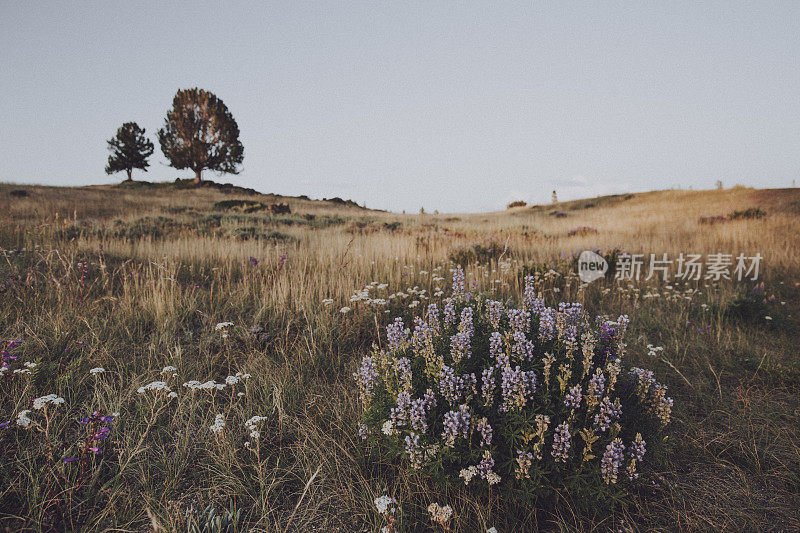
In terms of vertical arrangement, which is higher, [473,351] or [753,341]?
[473,351]

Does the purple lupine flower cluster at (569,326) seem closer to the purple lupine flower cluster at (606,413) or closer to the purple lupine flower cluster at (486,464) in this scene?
the purple lupine flower cluster at (606,413)

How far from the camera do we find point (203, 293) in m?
5.07

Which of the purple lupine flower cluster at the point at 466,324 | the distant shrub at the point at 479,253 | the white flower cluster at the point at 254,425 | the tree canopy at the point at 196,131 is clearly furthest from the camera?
the tree canopy at the point at 196,131

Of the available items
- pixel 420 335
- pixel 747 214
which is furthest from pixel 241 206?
pixel 747 214

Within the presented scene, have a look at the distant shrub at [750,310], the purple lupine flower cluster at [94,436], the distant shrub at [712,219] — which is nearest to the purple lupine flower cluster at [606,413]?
the purple lupine flower cluster at [94,436]

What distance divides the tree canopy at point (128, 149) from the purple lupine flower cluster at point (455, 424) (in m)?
67.6

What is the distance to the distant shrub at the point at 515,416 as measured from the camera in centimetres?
188

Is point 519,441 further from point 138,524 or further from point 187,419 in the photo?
point 187,419

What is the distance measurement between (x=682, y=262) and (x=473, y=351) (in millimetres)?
8744

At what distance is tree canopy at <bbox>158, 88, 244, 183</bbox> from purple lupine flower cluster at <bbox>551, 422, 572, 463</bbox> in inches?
2052

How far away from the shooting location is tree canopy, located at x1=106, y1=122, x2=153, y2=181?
5238cm

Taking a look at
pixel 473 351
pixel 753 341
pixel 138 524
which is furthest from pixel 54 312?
pixel 753 341

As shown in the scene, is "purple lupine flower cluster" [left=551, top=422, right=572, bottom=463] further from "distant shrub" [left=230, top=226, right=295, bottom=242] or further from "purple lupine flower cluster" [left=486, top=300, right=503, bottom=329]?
"distant shrub" [left=230, top=226, right=295, bottom=242]

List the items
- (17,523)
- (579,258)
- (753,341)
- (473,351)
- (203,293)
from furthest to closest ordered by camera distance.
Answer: (579,258)
(203,293)
(753,341)
(473,351)
(17,523)
